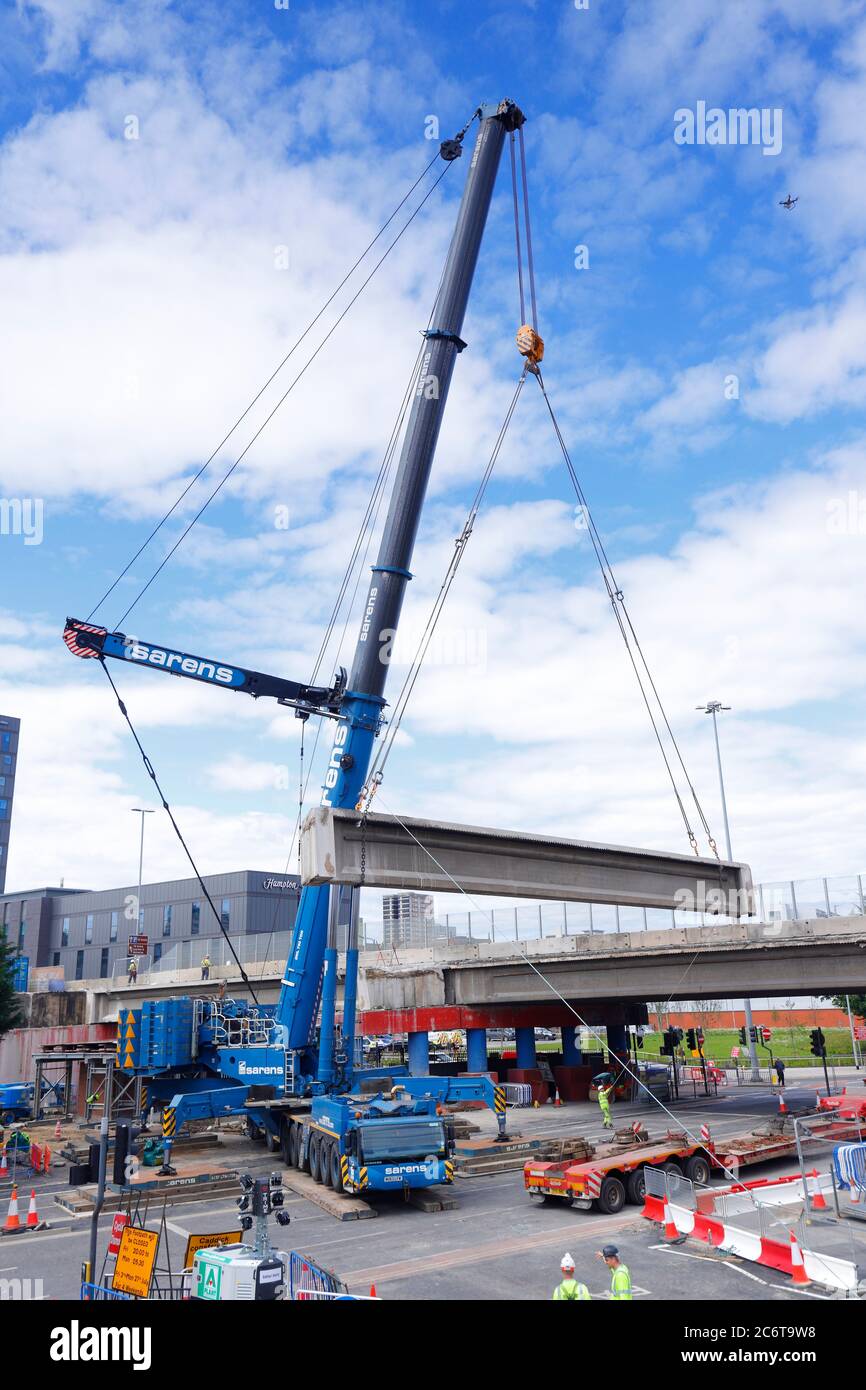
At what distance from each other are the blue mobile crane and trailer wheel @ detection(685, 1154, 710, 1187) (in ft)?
16.9

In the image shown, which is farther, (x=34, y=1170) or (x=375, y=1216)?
(x=34, y=1170)

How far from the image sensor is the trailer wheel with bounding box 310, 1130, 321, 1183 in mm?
23812

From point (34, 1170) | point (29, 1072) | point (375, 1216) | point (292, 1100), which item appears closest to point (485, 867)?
point (375, 1216)

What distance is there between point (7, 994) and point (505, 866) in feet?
111

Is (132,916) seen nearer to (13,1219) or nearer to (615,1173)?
(13,1219)

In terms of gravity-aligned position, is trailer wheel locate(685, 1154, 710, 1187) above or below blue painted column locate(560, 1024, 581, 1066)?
below

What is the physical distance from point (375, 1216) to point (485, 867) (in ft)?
26.2

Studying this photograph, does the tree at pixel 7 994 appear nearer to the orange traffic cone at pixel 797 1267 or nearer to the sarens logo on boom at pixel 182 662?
the sarens logo on boom at pixel 182 662

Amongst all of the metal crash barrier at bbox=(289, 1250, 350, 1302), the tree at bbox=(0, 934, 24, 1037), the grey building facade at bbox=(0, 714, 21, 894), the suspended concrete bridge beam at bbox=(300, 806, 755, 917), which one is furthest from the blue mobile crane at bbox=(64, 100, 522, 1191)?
the grey building facade at bbox=(0, 714, 21, 894)

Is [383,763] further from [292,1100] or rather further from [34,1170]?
[34,1170]

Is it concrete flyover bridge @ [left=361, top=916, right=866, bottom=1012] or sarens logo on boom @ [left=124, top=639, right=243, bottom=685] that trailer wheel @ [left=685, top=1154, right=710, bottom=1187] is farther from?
sarens logo on boom @ [left=124, top=639, right=243, bottom=685]

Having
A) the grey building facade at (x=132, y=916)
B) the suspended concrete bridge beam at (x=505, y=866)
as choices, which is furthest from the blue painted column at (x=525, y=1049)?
the grey building facade at (x=132, y=916)

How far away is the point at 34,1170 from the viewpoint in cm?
2883

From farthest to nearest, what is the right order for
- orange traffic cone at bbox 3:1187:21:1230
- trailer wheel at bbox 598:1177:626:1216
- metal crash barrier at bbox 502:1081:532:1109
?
metal crash barrier at bbox 502:1081:532:1109 < orange traffic cone at bbox 3:1187:21:1230 < trailer wheel at bbox 598:1177:626:1216
